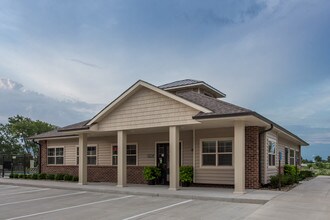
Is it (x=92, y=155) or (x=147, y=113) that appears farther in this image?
(x=92, y=155)

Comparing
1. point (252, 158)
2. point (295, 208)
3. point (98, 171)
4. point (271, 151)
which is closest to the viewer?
point (295, 208)

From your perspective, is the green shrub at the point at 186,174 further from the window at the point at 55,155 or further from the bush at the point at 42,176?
the bush at the point at 42,176

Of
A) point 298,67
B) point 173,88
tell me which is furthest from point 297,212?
point 173,88

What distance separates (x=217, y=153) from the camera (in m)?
16.6

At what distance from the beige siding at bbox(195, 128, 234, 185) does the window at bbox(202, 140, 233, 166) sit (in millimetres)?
244

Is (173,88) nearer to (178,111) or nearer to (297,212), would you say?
(178,111)

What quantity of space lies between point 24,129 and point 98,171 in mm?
33909

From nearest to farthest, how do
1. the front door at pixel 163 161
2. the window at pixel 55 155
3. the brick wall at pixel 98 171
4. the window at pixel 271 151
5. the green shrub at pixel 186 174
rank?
the green shrub at pixel 186 174 < the window at pixel 271 151 < the front door at pixel 163 161 < the brick wall at pixel 98 171 < the window at pixel 55 155

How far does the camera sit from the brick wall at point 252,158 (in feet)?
50.3

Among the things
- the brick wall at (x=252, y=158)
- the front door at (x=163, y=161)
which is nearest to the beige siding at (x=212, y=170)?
the brick wall at (x=252, y=158)

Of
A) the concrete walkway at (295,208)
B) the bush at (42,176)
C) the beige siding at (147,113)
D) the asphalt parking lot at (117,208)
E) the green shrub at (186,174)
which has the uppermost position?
the beige siding at (147,113)

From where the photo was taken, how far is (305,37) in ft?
53.3

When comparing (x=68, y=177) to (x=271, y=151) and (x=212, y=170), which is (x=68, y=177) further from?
(x=271, y=151)

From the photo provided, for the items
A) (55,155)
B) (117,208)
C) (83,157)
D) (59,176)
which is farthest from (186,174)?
(55,155)
